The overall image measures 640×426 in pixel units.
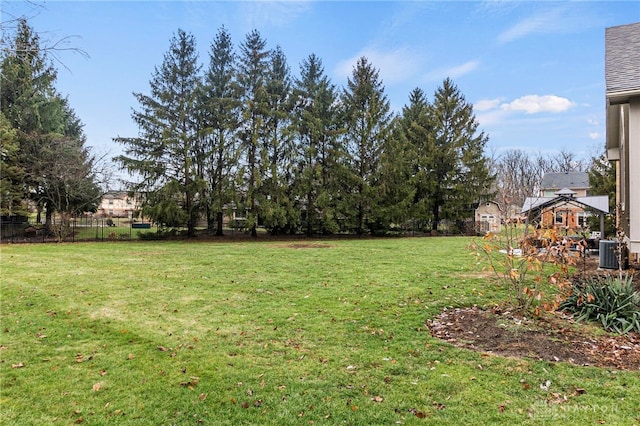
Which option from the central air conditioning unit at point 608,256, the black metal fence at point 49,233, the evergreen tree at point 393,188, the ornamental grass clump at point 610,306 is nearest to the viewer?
the ornamental grass clump at point 610,306

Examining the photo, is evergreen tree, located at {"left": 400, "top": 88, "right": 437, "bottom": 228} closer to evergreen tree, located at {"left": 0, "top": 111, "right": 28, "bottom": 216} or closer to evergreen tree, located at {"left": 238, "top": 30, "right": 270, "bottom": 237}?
evergreen tree, located at {"left": 238, "top": 30, "right": 270, "bottom": 237}

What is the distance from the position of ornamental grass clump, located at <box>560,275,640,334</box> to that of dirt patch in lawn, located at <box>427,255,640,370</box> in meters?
0.21

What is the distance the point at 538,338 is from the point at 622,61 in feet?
22.8

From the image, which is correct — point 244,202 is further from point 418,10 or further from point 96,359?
point 96,359

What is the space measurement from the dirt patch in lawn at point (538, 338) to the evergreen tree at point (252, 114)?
1777 centimetres

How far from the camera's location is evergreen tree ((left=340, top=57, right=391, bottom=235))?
2405 centimetres

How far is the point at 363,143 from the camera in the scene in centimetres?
2444

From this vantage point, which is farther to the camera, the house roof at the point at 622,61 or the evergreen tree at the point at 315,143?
the evergreen tree at the point at 315,143

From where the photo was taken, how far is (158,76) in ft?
74.7

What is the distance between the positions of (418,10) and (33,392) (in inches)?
527

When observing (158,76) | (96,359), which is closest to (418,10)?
(96,359)

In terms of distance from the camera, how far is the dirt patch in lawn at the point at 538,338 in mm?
4074

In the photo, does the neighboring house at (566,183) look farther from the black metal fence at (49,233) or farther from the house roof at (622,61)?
the black metal fence at (49,233)

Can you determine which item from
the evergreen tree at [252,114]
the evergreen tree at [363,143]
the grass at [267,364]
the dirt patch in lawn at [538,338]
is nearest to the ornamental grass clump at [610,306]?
the dirt patch in lawn at [538,338]
